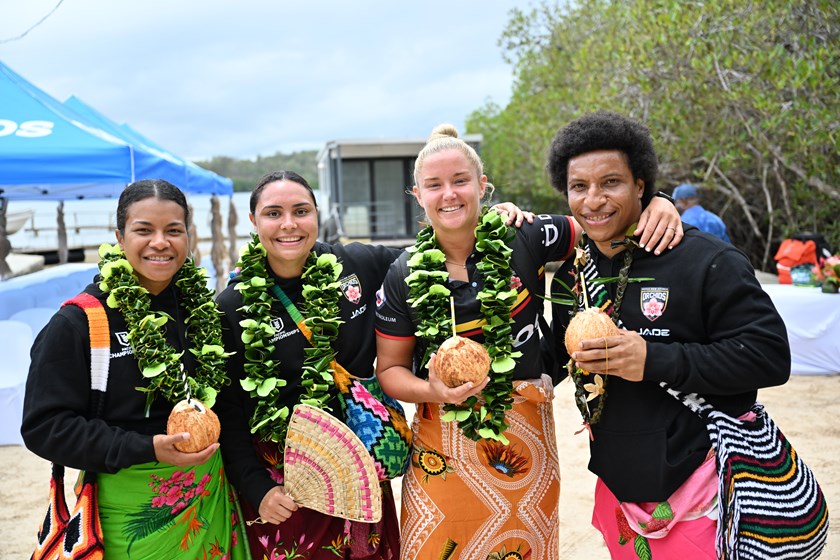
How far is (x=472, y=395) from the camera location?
2.44 meters

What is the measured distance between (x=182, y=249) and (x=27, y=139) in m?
5.53

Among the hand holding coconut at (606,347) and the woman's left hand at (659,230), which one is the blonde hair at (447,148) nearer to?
the woman's left hand at (659,230)

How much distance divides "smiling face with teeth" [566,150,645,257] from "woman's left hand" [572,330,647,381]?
1.31 ft

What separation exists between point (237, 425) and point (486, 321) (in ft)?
3.53

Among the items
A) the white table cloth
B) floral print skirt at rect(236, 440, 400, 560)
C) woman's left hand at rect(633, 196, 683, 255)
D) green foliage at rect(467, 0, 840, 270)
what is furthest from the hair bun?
the white table cloth

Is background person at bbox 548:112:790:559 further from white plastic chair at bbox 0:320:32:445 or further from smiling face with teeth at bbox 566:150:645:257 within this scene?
white plastic chair at bbox 0:320:32:445

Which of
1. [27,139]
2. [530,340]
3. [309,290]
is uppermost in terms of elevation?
[27,139]

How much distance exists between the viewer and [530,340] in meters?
2.67

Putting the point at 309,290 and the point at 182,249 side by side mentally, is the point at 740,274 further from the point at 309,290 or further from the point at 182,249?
the point at 182,249

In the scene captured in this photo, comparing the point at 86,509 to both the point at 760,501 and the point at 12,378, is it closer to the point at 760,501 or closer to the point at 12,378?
the point at 760,501

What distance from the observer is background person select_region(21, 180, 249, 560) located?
229 cm

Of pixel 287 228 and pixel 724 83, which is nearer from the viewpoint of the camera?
pixel 287 228

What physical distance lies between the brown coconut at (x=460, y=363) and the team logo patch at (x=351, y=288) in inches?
28.0

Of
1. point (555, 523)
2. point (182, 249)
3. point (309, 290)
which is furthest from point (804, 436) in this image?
point (182, 249)
